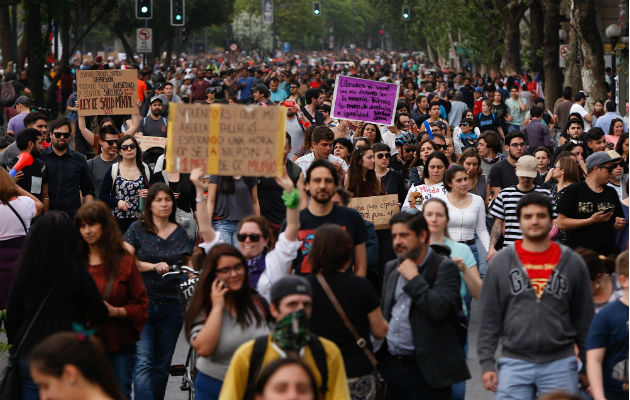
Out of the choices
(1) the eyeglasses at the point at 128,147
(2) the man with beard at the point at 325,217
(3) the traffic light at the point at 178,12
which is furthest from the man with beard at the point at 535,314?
(3) the traffic light at the point at 178,12

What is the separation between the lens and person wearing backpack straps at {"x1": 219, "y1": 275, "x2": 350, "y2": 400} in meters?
5.07

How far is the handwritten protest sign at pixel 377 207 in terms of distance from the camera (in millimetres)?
9742

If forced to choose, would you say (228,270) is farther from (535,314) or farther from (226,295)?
(535,314)

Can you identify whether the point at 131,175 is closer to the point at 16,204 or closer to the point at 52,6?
the point at 16,204

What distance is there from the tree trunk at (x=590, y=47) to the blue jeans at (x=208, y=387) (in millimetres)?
21086

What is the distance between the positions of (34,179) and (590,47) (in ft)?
58.0

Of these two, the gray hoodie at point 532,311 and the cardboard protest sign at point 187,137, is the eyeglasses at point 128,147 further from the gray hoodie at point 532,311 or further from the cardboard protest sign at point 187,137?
the gray hoodie at point 532,311

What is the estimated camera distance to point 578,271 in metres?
6.17

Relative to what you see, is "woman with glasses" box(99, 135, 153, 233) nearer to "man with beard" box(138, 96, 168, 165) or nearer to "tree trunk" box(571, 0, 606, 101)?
"man with beard" box(138, 96, 168, 165)

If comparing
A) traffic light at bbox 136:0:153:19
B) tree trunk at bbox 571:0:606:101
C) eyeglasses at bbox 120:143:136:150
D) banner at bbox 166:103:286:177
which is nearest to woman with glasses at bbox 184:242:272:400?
banner at bbox 166:103:286:177

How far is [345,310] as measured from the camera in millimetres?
6039

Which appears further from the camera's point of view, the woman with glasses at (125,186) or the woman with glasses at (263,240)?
the woman with glasses at (125,186)

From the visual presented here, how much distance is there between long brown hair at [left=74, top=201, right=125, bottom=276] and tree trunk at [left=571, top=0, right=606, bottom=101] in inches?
805

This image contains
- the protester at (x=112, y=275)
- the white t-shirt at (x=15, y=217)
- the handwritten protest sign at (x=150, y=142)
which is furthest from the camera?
the handwritten protest sign at (x=150, y=142)
